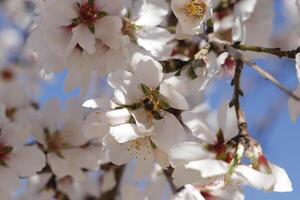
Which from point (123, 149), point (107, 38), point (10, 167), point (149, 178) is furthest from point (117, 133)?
point (149, 178)

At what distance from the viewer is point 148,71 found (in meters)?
1.23

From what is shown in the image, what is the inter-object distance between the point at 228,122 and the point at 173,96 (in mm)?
126

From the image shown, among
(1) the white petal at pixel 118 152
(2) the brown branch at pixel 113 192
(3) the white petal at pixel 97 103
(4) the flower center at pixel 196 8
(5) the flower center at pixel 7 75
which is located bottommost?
(5) the flower center at pixel 7 75

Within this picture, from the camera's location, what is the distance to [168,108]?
1.27m

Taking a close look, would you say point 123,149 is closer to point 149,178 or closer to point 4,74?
point 149,178

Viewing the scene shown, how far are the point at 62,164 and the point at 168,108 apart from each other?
522 mm

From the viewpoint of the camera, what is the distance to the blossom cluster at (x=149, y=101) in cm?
116

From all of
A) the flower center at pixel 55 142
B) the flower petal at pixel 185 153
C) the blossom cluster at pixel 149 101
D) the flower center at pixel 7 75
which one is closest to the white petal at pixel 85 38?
the blossom cluster at pixel 149 101

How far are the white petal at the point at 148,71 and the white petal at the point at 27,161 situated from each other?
44 cm

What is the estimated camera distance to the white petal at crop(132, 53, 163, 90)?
1.23 metres

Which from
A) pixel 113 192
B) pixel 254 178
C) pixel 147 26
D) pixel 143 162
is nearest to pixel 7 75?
pixel 113 192

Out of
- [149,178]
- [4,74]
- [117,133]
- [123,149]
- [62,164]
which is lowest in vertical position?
[4,74]

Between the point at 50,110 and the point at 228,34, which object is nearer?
the point at 228,34

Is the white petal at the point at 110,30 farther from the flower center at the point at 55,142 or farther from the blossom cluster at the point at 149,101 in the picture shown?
the flower center at the point at 55,142
